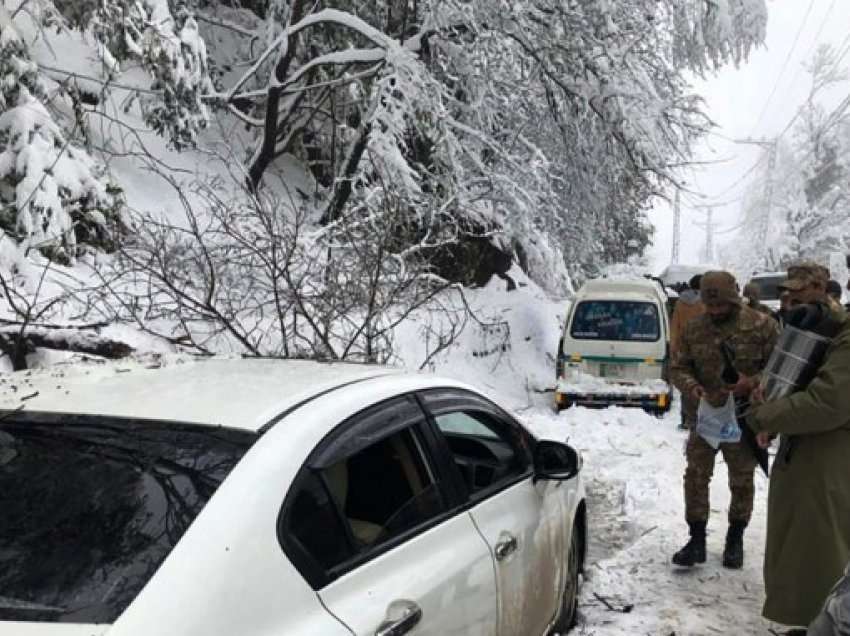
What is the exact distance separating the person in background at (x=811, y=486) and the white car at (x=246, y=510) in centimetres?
157

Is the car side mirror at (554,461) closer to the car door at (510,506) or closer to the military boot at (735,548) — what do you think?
the car door at (510,506)

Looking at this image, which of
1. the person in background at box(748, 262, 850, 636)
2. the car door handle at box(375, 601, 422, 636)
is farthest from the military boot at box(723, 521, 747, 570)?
the car door handle at box(375, 601, 422, 636)

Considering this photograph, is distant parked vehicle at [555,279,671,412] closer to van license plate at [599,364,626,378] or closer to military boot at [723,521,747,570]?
van license plate at [599,364,626,378]

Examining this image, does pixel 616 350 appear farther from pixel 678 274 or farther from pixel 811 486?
pixel 678 274

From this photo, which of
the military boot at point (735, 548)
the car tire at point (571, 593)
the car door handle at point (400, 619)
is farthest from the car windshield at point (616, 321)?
the car door handle at point (400, 619)

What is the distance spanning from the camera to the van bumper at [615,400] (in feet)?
32.6

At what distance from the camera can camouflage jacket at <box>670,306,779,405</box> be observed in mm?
4691

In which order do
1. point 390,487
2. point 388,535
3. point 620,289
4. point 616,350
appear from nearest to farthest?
point 388,535, point 390,487, point 616,350, point 620,289

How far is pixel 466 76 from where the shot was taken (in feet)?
36.3

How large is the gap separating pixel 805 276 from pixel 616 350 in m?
6.23

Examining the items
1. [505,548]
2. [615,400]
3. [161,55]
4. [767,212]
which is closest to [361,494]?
[505,548]

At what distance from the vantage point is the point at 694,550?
487 centimetres

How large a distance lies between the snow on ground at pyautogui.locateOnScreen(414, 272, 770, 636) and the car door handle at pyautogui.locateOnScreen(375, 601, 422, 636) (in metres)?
2.34

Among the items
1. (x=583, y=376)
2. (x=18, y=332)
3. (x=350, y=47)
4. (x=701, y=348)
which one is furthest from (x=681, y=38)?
(x=18, y=332)
